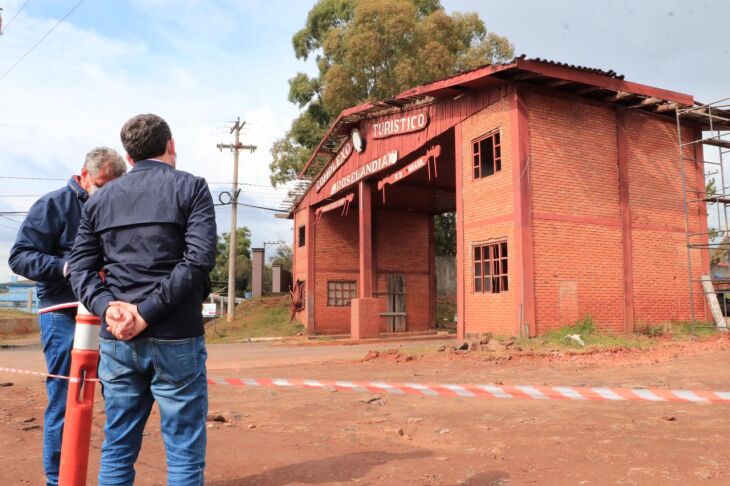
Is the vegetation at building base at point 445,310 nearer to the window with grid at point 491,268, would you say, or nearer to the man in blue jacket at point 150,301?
the window with grid at point 491,268

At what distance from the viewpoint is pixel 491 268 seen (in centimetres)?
1348

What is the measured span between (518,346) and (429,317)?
42.7 ft

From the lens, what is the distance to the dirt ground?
3881mm

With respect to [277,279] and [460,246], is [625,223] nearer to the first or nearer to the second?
[460,246]

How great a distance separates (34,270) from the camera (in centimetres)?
331

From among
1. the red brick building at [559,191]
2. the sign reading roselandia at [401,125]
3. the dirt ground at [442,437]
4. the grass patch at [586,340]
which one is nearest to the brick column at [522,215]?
the red brick building at [559,191]

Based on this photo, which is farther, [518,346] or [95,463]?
[518,346]

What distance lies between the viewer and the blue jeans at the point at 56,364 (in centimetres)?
323

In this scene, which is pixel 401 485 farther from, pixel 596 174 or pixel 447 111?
pixel 447 111

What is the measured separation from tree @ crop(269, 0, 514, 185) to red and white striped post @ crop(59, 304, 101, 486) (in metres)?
25.7

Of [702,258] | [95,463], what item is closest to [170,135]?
[95,463]

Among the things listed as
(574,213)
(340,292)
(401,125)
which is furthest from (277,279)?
(574,213)

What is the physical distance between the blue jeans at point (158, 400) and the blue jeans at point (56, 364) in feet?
3.33

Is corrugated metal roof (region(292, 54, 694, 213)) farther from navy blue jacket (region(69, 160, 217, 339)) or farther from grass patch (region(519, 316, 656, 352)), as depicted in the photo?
navy blue jacket (region(69, 160, 217, 339))
